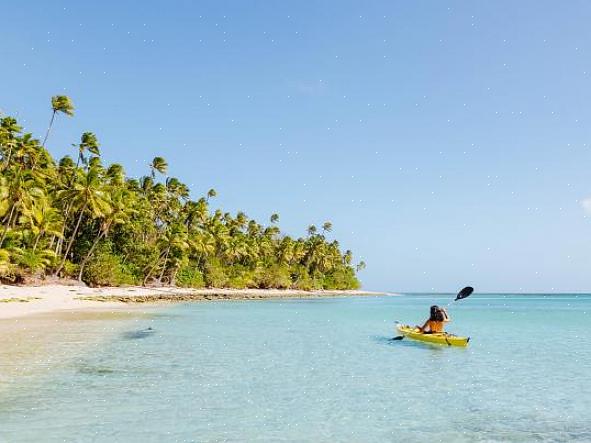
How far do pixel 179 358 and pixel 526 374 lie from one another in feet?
35.2

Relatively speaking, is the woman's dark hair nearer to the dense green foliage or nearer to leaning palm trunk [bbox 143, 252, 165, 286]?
the dense green foliage

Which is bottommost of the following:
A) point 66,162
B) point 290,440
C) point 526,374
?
point 290,440

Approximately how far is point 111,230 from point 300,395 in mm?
53714

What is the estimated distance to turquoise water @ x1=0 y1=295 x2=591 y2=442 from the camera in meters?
8.70

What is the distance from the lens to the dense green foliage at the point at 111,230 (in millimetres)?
44031

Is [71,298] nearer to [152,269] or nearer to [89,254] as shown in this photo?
[89,254]

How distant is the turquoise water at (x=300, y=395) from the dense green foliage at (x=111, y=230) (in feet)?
92.9

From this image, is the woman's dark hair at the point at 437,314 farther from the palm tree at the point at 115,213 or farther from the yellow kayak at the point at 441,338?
the palm tree at the point at 115,213

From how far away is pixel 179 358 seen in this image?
1648 cm

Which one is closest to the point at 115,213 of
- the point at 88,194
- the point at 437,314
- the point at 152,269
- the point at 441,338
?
the point at 88,194

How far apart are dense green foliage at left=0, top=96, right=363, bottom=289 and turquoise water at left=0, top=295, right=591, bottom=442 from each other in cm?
2831

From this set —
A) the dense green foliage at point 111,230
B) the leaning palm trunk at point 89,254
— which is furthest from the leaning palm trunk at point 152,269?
the leaning palm trunk at point 89,254

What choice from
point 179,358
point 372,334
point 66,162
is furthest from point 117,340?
point 66,162

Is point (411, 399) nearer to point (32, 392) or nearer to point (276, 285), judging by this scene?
point (32, 392)
